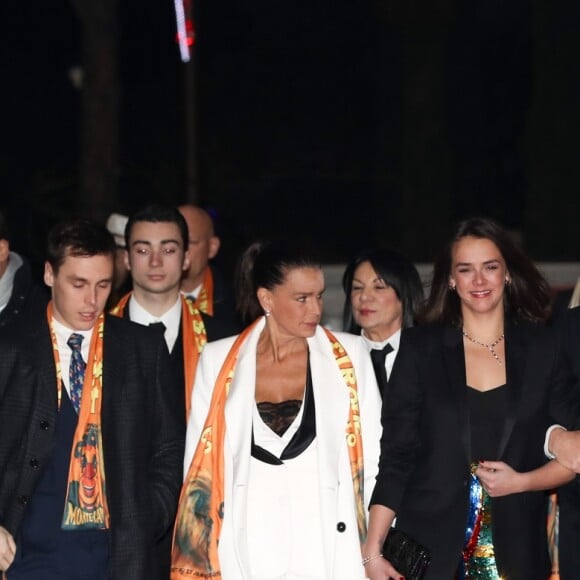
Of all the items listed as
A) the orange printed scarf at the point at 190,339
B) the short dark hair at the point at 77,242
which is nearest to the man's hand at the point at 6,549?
the short dark hair at the point at 77,242

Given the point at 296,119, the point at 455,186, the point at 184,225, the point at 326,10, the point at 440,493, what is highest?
the point at 326,10

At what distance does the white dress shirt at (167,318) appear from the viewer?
6.16 metres

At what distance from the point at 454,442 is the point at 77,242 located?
163cm

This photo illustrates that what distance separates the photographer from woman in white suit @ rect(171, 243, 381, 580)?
15.9 ft

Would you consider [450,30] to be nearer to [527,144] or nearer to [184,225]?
[527,144]

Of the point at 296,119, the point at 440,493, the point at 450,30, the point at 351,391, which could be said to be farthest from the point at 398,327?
the point at 296,119

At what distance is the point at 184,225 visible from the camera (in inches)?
251

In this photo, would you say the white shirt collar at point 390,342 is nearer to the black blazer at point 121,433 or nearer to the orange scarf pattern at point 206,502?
the orange scarf pattern at point 206,502

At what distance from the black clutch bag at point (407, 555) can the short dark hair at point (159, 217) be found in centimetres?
213

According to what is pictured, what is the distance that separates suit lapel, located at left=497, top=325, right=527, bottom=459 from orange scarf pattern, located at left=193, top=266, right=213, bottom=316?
8.80 feet

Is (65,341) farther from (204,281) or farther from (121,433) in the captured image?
(204,281)

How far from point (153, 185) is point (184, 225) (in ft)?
45.1

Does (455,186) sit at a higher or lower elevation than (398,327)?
higher

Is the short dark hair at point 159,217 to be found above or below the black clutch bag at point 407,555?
above
